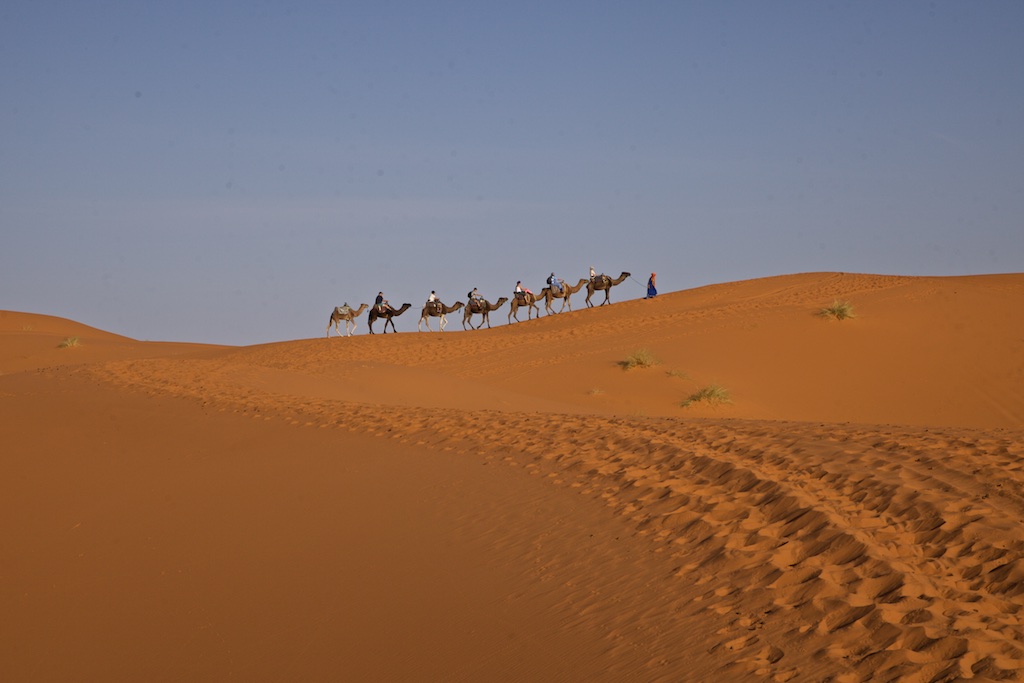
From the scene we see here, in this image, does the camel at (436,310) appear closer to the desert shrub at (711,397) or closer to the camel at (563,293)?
the camel at (563,293)

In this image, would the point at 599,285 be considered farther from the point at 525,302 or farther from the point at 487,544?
the point at 487,544

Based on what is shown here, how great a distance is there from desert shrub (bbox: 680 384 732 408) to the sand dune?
28.6ft

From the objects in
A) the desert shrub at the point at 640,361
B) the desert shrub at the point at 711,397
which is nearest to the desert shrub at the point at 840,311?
the desert shrub at the point at 640,361

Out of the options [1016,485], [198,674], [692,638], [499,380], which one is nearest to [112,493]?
[198,674]

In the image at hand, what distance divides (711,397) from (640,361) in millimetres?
4274

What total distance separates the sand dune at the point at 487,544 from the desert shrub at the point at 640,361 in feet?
37.9

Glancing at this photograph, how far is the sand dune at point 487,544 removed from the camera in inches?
254

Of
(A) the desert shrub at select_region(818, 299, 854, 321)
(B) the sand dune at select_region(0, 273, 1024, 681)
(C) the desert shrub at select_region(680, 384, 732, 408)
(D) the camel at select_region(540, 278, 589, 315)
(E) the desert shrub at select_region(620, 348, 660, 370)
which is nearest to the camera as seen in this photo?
(B) the sand dune at select_region(0, 273, 1024, 681)

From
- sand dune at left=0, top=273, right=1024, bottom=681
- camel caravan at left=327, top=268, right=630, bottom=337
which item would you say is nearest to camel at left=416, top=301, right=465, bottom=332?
camel caravan at left=327, top=268, right=630, bottom=337

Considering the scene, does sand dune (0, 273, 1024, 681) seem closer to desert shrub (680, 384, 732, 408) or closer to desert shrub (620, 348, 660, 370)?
desert shrub (680, 384, 732, 408)

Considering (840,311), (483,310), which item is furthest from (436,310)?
(840,311)

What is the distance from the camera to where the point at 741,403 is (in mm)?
26406

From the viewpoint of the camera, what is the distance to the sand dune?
21.1 ft

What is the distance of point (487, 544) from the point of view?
945 centimetres
